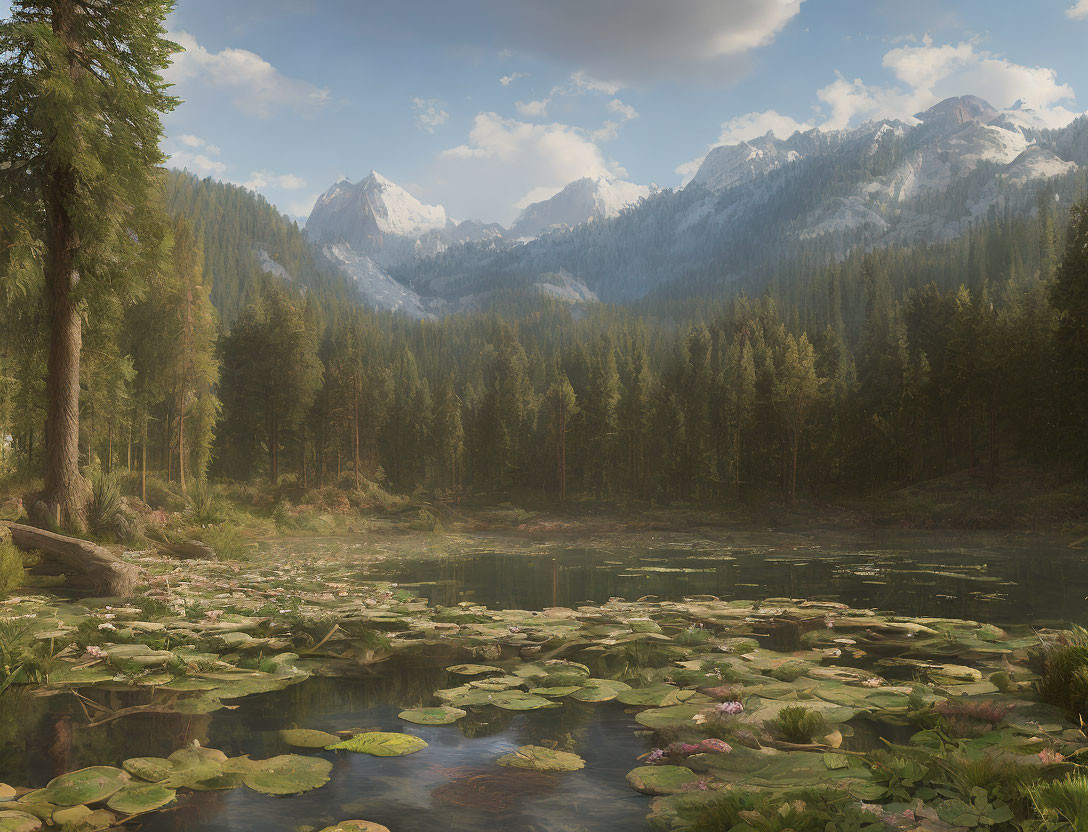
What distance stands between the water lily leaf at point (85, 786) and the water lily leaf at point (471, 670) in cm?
347

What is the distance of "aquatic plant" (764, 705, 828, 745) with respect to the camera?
502 centimetres

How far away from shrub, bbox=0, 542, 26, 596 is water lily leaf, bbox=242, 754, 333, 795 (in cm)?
844

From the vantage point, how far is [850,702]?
5715mm

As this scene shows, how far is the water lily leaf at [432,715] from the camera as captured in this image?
5391 millimetres

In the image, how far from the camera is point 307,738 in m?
4.96

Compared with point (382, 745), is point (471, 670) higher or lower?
lower

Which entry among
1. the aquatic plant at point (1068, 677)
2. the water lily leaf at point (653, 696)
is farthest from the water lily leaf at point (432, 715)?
the aquatic plant at point (1068, 677)

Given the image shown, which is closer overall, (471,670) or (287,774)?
(287,774)

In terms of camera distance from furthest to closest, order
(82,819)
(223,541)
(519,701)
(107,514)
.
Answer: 1. (223,541)
2. (107,514)
3. (519,701)
4. (82,819)

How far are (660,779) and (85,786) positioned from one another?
3.49m

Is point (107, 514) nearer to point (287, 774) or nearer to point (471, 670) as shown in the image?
point (471, 670)

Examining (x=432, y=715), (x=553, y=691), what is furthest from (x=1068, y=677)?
(x=432, y=715)

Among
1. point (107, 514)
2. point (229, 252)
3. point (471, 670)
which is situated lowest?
point (471, 670)

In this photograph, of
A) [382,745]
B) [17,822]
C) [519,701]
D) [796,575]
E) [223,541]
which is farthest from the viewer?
[223,541]
